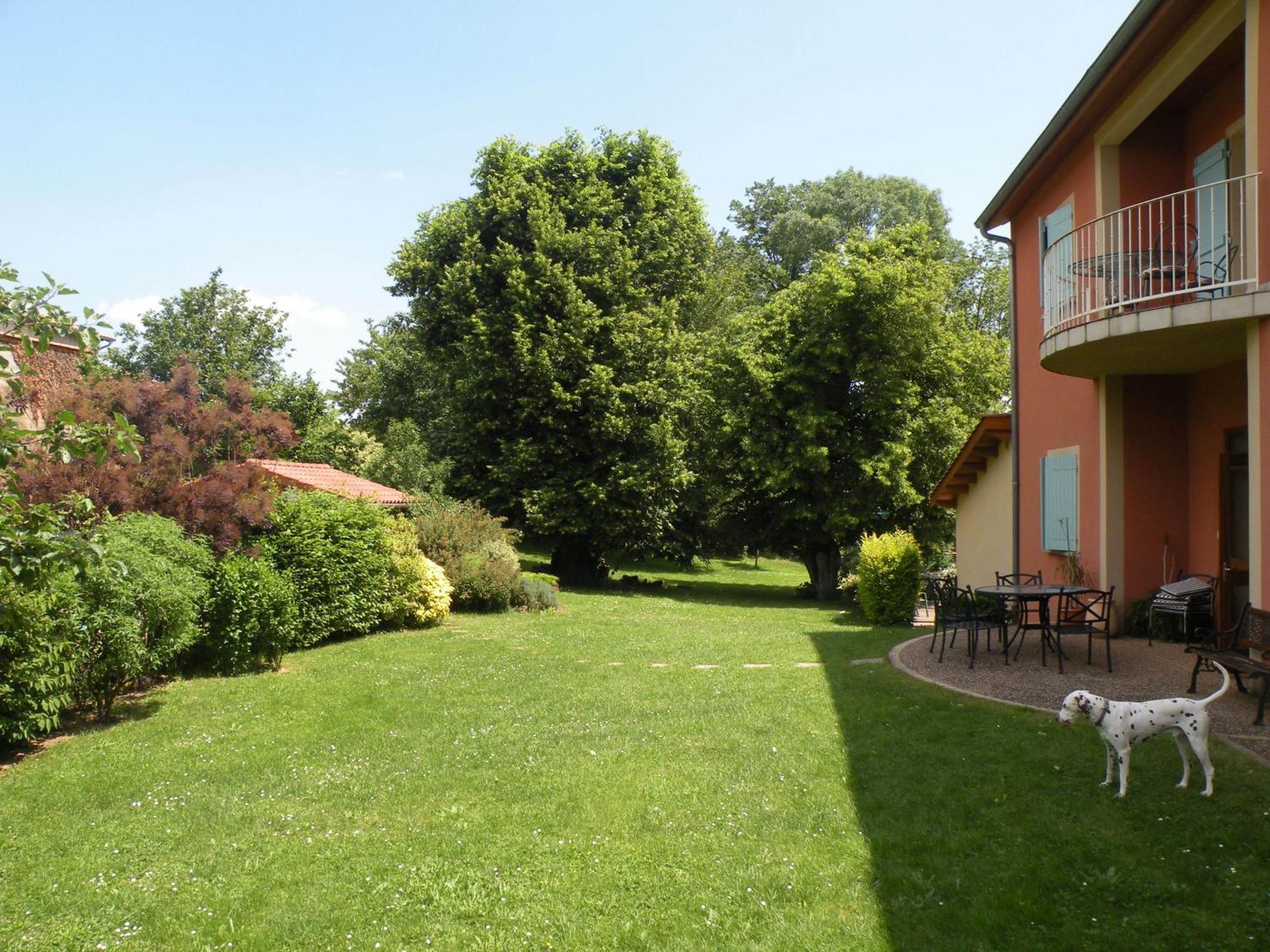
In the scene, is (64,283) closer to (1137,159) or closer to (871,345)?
(1137,159)

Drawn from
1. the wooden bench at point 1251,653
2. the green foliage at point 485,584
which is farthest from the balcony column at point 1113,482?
the green foliage at point 485,584

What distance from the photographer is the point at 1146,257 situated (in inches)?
419

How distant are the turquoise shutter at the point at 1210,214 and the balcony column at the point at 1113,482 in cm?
155

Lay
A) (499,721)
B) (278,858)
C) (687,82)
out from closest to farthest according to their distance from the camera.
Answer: (278,858) < (499,721) < (687,82)

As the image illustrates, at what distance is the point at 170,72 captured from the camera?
973 centimetres

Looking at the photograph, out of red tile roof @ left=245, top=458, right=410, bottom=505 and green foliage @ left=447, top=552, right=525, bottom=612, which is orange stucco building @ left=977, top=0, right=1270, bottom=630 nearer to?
green foliage @ left=447, top=552, right=525, bottom=612

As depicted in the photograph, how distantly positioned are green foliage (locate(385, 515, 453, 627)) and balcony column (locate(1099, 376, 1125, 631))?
451 inches

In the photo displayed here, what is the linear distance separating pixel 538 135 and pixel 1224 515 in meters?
25.5

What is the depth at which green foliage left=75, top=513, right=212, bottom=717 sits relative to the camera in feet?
28.3

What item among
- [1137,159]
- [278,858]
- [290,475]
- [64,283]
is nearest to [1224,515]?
[1137,159]

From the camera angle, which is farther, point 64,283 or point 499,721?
point 499,721

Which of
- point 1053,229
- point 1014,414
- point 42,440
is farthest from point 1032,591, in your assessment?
point 42,440

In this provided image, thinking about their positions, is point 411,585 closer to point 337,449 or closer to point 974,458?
point 974,458

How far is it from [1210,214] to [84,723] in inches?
533
